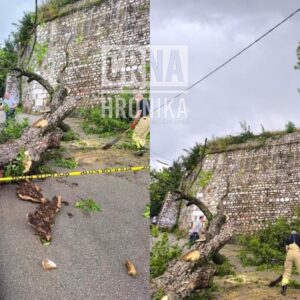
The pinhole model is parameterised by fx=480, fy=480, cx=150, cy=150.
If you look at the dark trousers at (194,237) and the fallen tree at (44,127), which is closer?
the fallen tree at (44,127)

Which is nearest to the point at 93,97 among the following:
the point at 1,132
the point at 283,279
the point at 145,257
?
the point at 1,132

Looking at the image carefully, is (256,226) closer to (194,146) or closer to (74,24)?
(194,146)

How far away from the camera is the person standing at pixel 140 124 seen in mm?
1613

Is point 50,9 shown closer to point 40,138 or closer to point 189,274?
point 40,138

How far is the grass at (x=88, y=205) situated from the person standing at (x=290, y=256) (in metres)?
0.77

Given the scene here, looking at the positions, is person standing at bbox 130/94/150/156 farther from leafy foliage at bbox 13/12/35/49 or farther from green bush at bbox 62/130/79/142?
leafy foliage at bbox 13/12/35/49

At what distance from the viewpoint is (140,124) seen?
1627mm

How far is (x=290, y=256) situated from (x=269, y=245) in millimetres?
86

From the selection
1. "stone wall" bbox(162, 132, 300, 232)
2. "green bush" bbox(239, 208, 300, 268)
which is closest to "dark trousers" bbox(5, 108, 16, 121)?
"stone wall" bbox(162, 132, 300, 232)

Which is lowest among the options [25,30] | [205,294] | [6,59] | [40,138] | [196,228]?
[205,294]

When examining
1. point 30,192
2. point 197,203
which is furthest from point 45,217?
point 197,203

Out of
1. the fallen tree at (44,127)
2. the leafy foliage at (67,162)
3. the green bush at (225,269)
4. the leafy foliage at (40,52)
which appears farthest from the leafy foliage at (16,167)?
the green bush at (225,269)

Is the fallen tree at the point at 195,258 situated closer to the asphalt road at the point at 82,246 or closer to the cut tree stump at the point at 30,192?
the asphalt road at the point at 82,246

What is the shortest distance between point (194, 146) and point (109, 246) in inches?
Answer: 24.3
